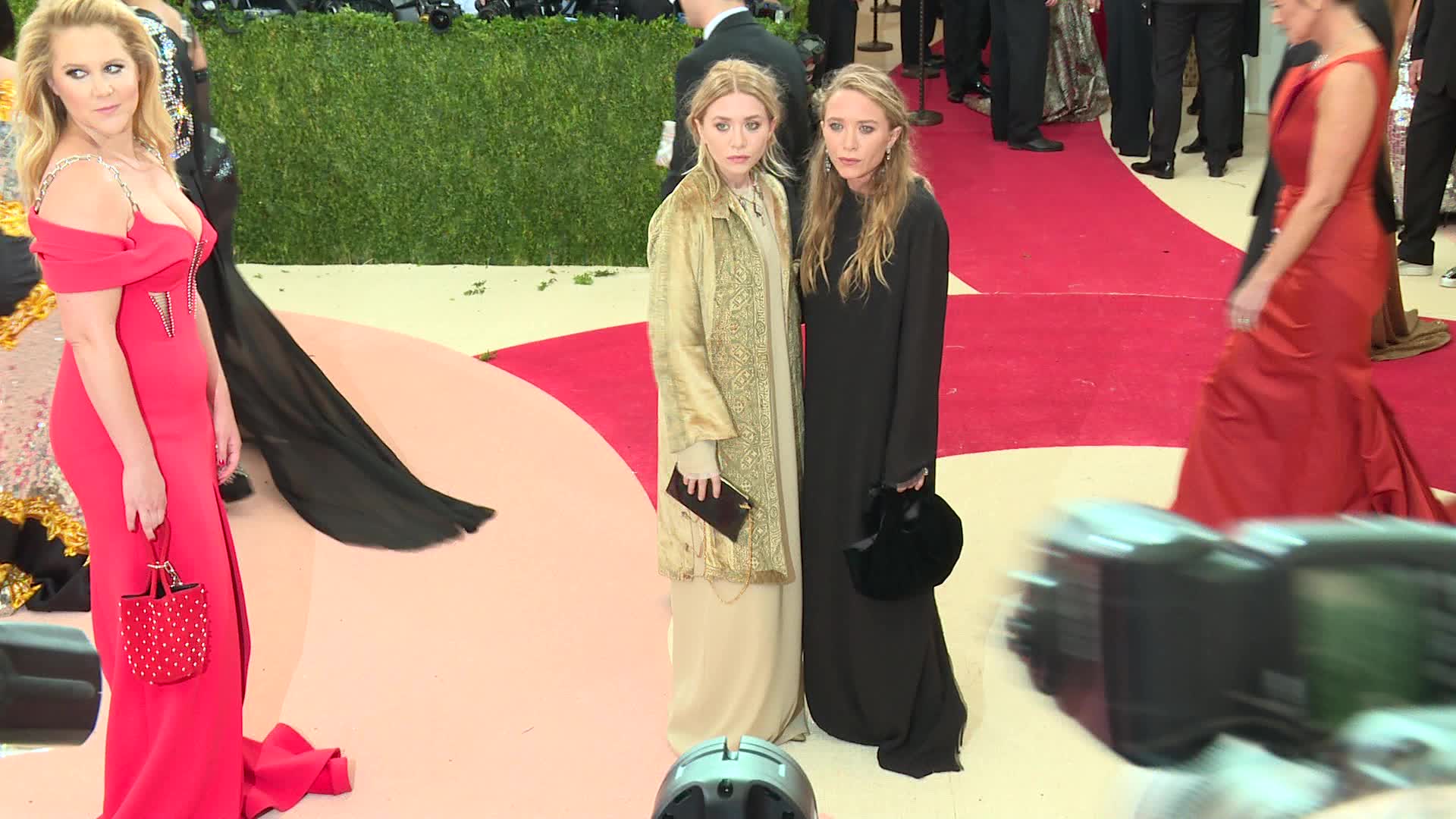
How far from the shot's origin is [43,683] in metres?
1.21

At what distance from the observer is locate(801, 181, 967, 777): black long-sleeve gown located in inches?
132

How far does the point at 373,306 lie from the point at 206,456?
3.88 metres

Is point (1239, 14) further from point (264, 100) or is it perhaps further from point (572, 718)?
point (572, 718)

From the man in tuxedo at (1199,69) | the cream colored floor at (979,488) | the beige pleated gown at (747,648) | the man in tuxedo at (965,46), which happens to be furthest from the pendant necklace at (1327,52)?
the man in tuxedo at (965,46)

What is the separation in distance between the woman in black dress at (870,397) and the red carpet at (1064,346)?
5.56 feet

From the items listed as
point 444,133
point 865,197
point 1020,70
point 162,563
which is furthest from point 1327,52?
point 1020,70

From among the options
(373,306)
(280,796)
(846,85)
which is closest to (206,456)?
(280,796)

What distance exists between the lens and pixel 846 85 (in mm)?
3270

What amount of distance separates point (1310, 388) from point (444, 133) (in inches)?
184

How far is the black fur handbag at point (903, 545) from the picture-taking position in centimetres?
344

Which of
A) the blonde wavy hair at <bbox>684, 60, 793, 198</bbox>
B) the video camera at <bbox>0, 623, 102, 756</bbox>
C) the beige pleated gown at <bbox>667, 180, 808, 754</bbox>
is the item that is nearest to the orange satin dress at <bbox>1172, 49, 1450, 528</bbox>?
the beige pleated gown at <bbox>667, 180, 808, 754</bbox>

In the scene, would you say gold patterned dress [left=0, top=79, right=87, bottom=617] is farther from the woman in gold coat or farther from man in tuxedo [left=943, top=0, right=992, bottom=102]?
man in tuxedo [left=943, top=0, right=992, bottom=102]

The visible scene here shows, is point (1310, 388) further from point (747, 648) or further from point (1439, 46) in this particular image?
point (1439, 46)

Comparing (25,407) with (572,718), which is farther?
(25,407)
